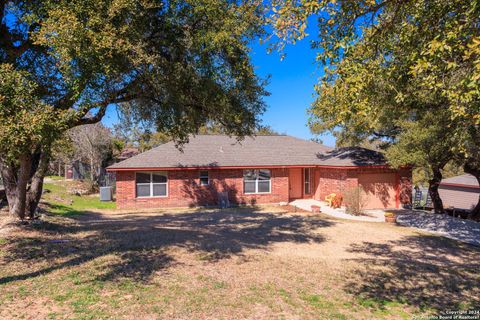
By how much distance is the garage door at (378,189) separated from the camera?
20.4 m

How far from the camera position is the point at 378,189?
20.7 m

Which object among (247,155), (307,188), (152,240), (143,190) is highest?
(247,155)

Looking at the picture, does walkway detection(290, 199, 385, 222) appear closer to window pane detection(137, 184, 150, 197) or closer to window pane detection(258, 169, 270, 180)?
window pane detection(258, 169, 270, 180)

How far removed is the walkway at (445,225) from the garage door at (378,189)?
231cm

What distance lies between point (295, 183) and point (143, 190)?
417 inches

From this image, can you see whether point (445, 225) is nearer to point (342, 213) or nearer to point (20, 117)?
point (342, 213)

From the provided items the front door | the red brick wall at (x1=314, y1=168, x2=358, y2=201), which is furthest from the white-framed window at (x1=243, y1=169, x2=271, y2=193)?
the red brick wall at (x1=314, y1=168, x2=358, y2=201)

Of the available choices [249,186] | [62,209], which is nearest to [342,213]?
[249,186]

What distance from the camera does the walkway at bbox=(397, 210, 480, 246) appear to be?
13469mm

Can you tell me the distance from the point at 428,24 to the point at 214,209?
51.9ft

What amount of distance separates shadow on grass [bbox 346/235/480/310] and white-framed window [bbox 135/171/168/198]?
1295cm

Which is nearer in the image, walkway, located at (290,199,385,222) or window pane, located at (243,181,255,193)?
walkway, located at (290,199,385,222)

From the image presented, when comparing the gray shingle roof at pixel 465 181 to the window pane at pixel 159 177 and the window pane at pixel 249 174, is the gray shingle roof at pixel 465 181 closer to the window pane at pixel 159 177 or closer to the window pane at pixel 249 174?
the window pane at pixel 249 174

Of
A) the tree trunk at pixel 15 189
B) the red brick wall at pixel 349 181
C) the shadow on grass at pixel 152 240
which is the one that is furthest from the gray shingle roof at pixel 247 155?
the tree trunk at pixel 15 189
